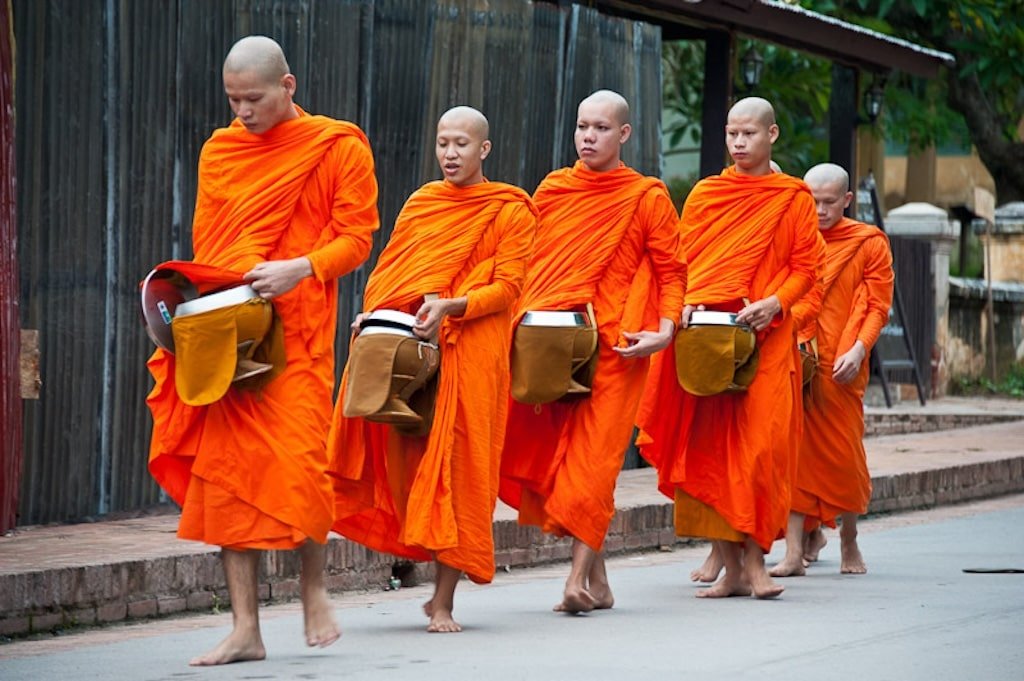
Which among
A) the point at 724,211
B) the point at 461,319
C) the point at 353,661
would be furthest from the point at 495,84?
the point at 353,661

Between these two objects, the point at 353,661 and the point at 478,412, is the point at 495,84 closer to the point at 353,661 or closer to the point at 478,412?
the point at 478,412

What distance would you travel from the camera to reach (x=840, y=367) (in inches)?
411

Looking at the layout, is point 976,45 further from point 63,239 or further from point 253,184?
point 253,184

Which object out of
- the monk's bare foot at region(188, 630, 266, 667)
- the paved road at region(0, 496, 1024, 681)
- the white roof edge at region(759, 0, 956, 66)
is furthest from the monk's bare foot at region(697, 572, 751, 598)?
the white roof edge at region(759, 0, 956, 66)

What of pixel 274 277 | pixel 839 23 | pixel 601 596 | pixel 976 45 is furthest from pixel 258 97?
pixel 976 45

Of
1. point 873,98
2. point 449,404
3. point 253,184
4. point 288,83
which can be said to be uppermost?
point 873,98

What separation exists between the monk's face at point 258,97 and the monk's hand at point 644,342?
2.08 metres

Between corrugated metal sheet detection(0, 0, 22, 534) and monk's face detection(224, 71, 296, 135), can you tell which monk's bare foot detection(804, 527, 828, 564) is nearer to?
corrugated metal sheet detection(0, 0, 22, 534)

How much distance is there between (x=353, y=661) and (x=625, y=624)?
1.46 metres

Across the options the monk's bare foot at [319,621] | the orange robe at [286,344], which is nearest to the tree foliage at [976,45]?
the orange robe at [286,344]

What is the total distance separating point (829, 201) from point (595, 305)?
93.2 inches

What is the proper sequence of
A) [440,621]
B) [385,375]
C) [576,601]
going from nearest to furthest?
[385,375]
[440,621]
[576,601]

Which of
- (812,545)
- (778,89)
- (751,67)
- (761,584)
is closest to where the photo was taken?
(761,584)

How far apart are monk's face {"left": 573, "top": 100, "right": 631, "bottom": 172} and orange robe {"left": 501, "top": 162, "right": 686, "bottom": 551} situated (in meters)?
0.09
